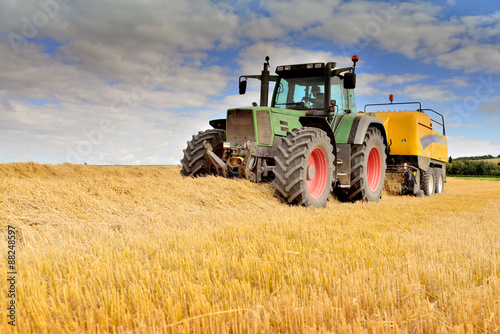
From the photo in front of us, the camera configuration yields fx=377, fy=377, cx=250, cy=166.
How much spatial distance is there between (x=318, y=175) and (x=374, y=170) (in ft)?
8.90

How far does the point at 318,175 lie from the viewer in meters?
7.34

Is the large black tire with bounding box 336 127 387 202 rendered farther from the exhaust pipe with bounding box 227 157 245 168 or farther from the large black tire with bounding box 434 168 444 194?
the large black tire with bounding box 434 168 444 194

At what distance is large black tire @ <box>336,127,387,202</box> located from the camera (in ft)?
26.4

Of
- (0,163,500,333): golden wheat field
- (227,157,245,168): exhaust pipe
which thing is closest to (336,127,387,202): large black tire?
(0,163,500,333): golden wheat field

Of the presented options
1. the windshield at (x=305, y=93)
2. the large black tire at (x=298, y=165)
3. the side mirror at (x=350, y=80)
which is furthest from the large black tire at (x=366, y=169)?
the side mirror at (x=350, y=80)

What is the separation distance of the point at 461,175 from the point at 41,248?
48268 mm

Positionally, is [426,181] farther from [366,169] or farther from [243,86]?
[243,86]

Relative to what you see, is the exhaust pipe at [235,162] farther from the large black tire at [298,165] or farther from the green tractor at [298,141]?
the large black tire at [298,165]

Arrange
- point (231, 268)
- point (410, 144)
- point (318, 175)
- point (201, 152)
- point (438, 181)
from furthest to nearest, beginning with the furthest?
point (438, 181), point (410, 144), point (201, 152), point (318, 175), point (231, 268)

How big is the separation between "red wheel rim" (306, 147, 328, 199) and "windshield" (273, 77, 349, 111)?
120cm

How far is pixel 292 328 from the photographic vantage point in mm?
1942

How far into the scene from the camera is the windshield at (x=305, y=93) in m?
7.88

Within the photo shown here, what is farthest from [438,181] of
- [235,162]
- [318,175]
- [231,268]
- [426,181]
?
[231,268]

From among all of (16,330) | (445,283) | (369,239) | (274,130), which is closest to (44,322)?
(16,330)
